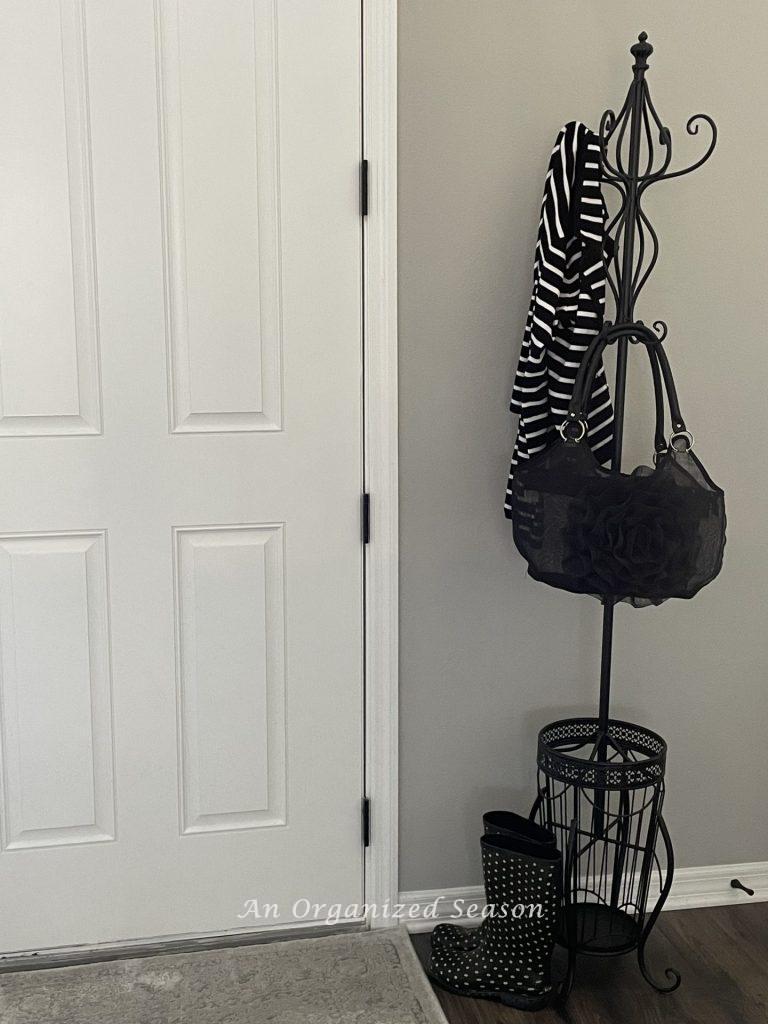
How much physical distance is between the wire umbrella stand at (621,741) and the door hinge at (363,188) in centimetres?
45

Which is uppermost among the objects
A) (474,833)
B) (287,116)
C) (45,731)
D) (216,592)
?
(287,116)

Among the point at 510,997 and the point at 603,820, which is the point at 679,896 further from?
the point at 510,997

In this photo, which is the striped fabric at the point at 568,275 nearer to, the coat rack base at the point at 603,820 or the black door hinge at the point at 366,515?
the black door hinge at the point at 366,515

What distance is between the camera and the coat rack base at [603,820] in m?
1.94

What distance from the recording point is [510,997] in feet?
6.48

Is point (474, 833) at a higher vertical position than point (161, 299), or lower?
lower

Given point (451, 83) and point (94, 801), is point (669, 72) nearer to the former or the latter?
point (451, 83)

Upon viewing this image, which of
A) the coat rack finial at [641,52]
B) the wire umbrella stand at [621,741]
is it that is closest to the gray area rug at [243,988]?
the wire umbrella stand at [621,741]

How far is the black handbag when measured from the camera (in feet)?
5.78

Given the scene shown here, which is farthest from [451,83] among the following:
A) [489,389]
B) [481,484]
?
[481,484]

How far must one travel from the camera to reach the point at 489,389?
213 centimetres

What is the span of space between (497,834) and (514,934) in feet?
0.62

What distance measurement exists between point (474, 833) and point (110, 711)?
83 centimetres

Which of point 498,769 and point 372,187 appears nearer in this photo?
point 372,187
